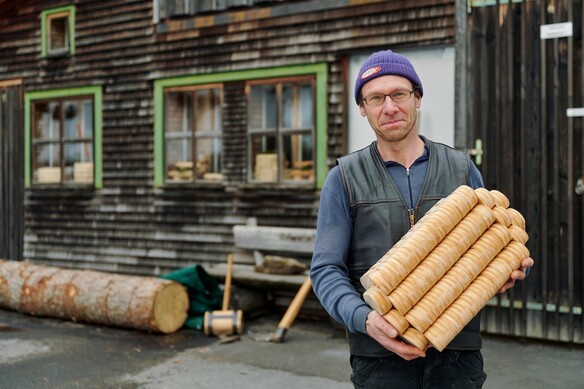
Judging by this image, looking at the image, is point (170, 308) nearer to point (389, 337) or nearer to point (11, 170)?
point (11, 170)

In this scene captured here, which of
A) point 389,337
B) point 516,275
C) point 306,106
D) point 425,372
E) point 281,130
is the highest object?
point 306,106

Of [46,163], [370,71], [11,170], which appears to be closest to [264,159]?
[46,163]

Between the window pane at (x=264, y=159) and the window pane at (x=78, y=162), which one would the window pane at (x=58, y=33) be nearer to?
the window pane at (x=78, y=162)

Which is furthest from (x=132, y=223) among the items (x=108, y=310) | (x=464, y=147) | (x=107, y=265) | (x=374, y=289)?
(x=374, y=289)

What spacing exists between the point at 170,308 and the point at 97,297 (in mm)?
903

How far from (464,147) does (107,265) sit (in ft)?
19.4

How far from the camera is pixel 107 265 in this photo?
1057 centimetres

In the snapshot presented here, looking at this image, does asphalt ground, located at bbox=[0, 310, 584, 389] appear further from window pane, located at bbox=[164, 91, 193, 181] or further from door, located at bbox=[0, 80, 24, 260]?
door, located at bbox=[0, 80, 24, 260]

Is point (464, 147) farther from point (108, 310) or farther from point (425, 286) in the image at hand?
point (425, 286)

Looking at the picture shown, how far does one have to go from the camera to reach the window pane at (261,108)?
8922mm

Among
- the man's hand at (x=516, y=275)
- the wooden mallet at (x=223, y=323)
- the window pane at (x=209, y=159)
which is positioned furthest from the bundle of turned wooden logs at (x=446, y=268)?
the window pane at (x=209, y=159)

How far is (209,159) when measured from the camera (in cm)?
955

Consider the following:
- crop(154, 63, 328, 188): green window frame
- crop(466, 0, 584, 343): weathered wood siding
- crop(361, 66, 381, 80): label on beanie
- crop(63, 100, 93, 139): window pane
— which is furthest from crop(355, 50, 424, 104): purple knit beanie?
crop(63, 100, 93, 139): window pane

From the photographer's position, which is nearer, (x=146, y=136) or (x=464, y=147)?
(x=464, y=147)
